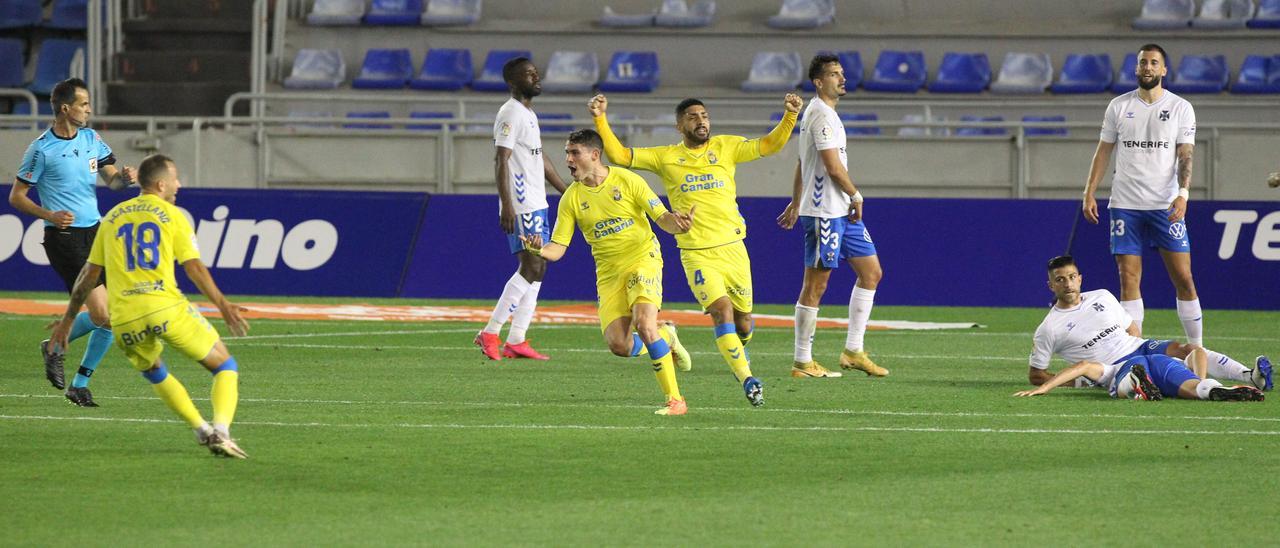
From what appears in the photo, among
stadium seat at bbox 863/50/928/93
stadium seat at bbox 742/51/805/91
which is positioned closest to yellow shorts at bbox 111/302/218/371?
stadium seat at bbox 742/51/805/91

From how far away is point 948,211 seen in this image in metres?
19.6

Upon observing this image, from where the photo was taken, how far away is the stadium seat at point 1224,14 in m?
28.7

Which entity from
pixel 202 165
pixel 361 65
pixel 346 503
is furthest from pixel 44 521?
pixel 361 65

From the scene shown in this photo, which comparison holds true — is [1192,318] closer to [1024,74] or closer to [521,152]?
[521,152]

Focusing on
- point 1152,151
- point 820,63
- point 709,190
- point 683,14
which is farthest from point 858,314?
point 683,14

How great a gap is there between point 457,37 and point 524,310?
1674 centimetres

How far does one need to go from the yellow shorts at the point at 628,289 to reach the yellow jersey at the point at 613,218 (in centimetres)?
6

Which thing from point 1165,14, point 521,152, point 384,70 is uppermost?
point 1165,14

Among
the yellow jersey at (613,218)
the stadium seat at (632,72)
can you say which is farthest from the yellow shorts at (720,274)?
the stadium seat at (632,72)

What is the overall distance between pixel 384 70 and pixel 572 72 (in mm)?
3113

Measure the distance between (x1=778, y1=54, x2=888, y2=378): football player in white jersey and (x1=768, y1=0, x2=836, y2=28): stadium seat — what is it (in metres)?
16.9

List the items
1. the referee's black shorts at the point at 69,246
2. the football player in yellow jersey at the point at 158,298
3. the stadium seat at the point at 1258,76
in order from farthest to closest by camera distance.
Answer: the stadium seat at the point at 1258,76 < the referee's black shorts at the point at 69,246 < the football player in yellow jersey at the point at 158,298

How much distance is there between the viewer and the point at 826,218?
12047mm

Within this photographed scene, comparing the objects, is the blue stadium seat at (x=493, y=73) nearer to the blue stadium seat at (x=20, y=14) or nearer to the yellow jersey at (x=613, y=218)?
the blue stadium seat at (x=20, y=14)
